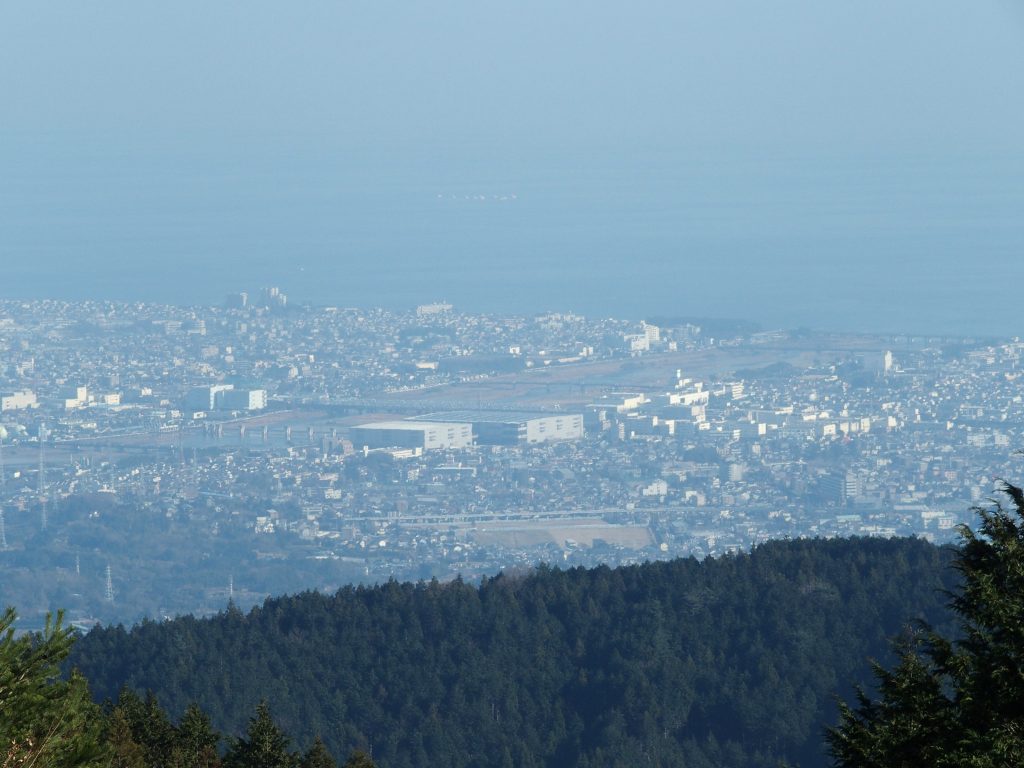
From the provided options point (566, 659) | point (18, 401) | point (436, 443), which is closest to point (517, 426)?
point (436, 443)

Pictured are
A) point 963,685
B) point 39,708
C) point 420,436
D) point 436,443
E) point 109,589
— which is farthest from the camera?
point 420,436

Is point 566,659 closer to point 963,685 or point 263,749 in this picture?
point 263,749

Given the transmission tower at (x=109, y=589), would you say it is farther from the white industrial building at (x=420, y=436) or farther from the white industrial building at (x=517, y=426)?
the white industrial building at (x=517, y=426)

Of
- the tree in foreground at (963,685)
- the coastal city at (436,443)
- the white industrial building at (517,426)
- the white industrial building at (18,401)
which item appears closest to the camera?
the tree in foreground at (963,685)

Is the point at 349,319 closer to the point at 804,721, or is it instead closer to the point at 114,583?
the point at 114,583

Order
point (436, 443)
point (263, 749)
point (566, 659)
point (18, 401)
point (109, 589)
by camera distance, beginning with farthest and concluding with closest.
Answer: point (18, 401), point (436, 443), point (109, 589), point (566, 659), point (263, 749)

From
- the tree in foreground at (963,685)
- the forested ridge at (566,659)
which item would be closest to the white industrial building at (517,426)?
the forested ridge at (566,659)
